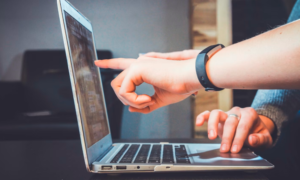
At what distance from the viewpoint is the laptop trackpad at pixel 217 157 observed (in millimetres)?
407

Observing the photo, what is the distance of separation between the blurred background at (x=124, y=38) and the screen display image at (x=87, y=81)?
3.43ft

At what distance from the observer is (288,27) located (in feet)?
1.19

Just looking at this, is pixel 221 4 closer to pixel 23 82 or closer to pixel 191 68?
pixel 191 68

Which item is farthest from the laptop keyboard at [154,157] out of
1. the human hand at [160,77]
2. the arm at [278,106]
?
the arm at [278,106]

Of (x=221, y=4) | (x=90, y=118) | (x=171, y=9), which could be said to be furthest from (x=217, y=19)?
(x=90, y=118)

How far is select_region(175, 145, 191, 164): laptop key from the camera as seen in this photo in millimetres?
416

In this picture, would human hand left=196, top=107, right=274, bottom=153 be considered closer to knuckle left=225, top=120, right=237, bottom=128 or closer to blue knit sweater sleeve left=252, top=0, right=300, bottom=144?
knuckle left=225, top=120, right=237, bottom=128

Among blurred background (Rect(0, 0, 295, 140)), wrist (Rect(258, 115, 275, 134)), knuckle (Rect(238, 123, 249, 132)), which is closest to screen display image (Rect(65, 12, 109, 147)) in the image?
knuckle (Rect(238, 123, 249, 132))

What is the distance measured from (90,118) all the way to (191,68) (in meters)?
0.27

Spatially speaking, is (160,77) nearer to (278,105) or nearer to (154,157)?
(154,157)

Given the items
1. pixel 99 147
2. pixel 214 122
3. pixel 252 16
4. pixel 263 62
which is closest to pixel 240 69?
pixel 263 62

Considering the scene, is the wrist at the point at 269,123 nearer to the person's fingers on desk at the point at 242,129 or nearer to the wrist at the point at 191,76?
the person's fingers on desk at the point at 242,129

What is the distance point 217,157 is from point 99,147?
10.6 inches

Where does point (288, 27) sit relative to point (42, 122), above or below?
above
